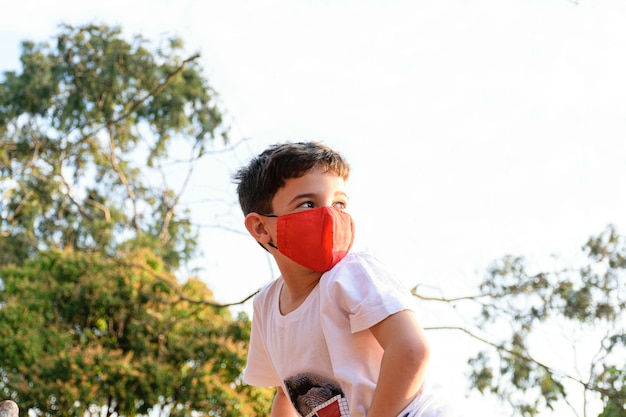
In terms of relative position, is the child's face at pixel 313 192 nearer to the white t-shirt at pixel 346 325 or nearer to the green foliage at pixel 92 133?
the white t-shirt at pixel 346 325

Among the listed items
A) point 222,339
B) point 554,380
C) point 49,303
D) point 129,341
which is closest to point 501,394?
point 554,380

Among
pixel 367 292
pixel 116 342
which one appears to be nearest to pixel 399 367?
pixel 367 292

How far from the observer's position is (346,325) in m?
1.99

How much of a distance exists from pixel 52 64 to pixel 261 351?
10049 mm

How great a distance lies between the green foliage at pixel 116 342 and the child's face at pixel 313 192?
454cm

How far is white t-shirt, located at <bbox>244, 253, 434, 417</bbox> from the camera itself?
6.30ft

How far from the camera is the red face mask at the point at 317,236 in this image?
7.01 ft

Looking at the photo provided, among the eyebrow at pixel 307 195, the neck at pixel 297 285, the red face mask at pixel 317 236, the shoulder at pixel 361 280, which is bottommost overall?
the shoulder at pixel 361 280

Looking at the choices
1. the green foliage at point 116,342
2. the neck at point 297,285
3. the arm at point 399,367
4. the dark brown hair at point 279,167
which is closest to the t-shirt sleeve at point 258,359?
the neck at point 297,285

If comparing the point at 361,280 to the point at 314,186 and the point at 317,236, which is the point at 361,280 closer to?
the point at 317,236

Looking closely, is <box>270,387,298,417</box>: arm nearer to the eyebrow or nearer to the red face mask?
the red face mask

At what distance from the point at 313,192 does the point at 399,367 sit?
591 mm

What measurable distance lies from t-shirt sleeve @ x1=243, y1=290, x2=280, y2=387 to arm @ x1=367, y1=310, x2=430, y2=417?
692 mm

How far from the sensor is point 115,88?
441 inches
